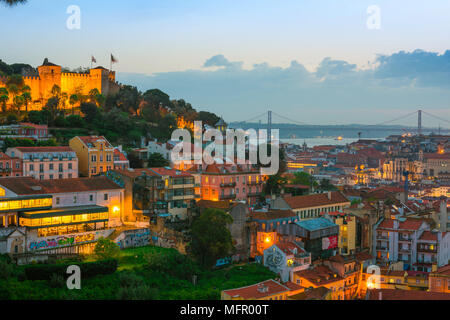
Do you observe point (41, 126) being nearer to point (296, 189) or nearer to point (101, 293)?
point (296, 189)

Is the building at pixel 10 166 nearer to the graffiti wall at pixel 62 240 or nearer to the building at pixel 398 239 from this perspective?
the graffiti wall at pixel 62 240

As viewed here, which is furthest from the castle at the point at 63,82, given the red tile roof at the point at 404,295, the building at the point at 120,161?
the red tile roof at the point at 404,295

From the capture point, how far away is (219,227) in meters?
18.8

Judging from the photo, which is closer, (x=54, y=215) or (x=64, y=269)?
(x=64, y=269)

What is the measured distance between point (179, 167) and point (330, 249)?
9597mm

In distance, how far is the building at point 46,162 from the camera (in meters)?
22.4

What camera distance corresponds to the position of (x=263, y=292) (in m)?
15.6

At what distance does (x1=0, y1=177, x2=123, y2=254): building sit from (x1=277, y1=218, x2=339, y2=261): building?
718cm

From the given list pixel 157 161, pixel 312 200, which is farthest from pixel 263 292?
pixel 157 161

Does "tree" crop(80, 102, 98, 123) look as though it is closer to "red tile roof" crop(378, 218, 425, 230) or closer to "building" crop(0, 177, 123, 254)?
"building" crop(0, 177, 123, 254)

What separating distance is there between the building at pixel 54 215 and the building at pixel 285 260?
607cm

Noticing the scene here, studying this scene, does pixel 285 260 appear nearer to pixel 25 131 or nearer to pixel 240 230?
pixel 240 230

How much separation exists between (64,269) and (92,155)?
1025 cm
